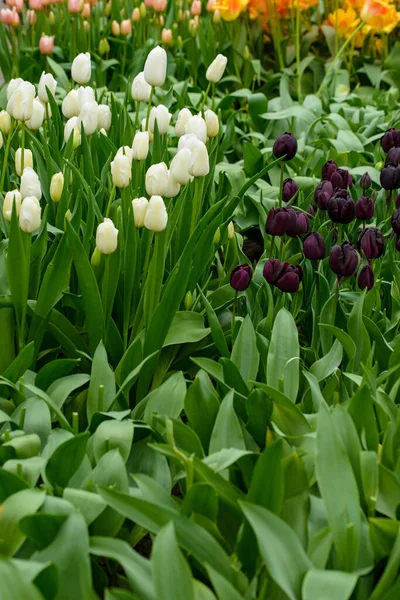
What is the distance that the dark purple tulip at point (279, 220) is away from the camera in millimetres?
2012

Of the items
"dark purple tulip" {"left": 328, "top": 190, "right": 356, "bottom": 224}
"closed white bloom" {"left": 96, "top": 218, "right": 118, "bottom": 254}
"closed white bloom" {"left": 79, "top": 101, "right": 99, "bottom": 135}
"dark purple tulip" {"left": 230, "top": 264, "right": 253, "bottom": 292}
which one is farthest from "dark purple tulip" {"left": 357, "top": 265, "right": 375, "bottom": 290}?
"closed white bloom" {"left": 79, "top": 101, "right": 99, "bottom": 135}

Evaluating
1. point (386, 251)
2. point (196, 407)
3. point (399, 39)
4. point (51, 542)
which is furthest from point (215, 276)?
point (399, 39)

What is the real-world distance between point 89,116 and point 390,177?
31.1 inches

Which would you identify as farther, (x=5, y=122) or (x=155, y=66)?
(x=5, y=122)

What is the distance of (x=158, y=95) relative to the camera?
3.81 meters

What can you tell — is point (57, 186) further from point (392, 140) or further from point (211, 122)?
point (392, 140)

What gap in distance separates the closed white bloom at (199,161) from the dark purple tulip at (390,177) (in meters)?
0.55

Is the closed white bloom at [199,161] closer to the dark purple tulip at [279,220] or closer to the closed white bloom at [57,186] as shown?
the dark purple tulip at [279,220]

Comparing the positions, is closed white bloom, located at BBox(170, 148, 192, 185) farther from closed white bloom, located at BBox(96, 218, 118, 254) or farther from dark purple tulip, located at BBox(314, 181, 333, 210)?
dark purple tulip, located at BBox(314, 181, 333, 210)

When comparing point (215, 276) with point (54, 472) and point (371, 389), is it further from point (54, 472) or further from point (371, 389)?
point (54, 472)

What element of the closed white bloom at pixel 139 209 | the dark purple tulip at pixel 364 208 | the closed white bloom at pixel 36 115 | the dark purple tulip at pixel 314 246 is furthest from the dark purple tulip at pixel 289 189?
the closed white bloom at pixel 36 115

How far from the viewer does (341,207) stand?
203 centimetres

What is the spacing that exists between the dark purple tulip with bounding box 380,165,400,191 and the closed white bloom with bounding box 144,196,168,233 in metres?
0.74

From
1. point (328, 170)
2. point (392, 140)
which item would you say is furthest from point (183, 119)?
point (392, 140)
